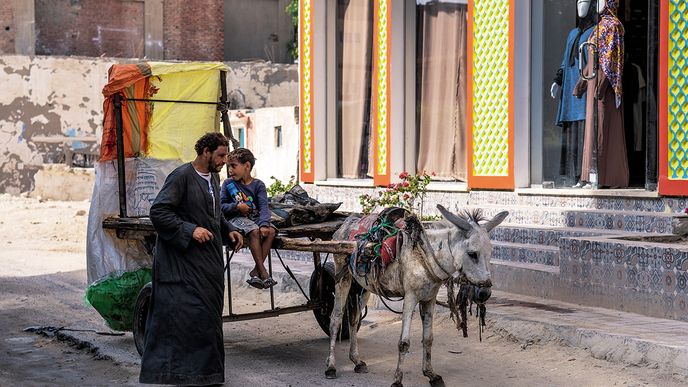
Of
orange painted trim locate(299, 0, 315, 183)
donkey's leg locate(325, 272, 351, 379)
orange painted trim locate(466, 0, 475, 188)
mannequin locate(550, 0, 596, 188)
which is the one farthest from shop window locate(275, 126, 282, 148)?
donkey's leg locate(325, 272, 351, 379)

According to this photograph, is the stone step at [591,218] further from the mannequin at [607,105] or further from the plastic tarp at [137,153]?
the plastic tarp at [137,153]

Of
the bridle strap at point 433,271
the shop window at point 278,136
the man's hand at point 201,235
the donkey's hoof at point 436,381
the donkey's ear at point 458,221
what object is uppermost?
the shop window at point 278,136

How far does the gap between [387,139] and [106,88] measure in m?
6.95

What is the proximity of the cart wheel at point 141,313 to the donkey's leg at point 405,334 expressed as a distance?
2.54 meters

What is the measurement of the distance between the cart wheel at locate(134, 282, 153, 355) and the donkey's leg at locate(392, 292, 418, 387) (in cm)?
254

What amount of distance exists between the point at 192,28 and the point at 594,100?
26656 millimetres

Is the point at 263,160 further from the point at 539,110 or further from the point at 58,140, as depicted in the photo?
the point at 539,110

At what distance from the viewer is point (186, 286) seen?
7434mm

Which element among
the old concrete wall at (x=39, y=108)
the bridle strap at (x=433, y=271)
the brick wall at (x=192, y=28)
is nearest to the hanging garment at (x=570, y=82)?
the bridle strap at (x=433, y=271)

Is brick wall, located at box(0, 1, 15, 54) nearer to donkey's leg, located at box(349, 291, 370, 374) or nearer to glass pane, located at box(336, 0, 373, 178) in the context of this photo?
glass pane, located at box(336, 0, 373, 178)

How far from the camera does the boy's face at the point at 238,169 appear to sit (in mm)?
8734

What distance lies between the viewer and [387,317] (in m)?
10.8

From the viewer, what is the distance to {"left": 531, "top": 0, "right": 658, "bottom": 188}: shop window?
12.5 metres

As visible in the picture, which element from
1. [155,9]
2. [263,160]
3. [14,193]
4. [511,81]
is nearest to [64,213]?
[263,160]
